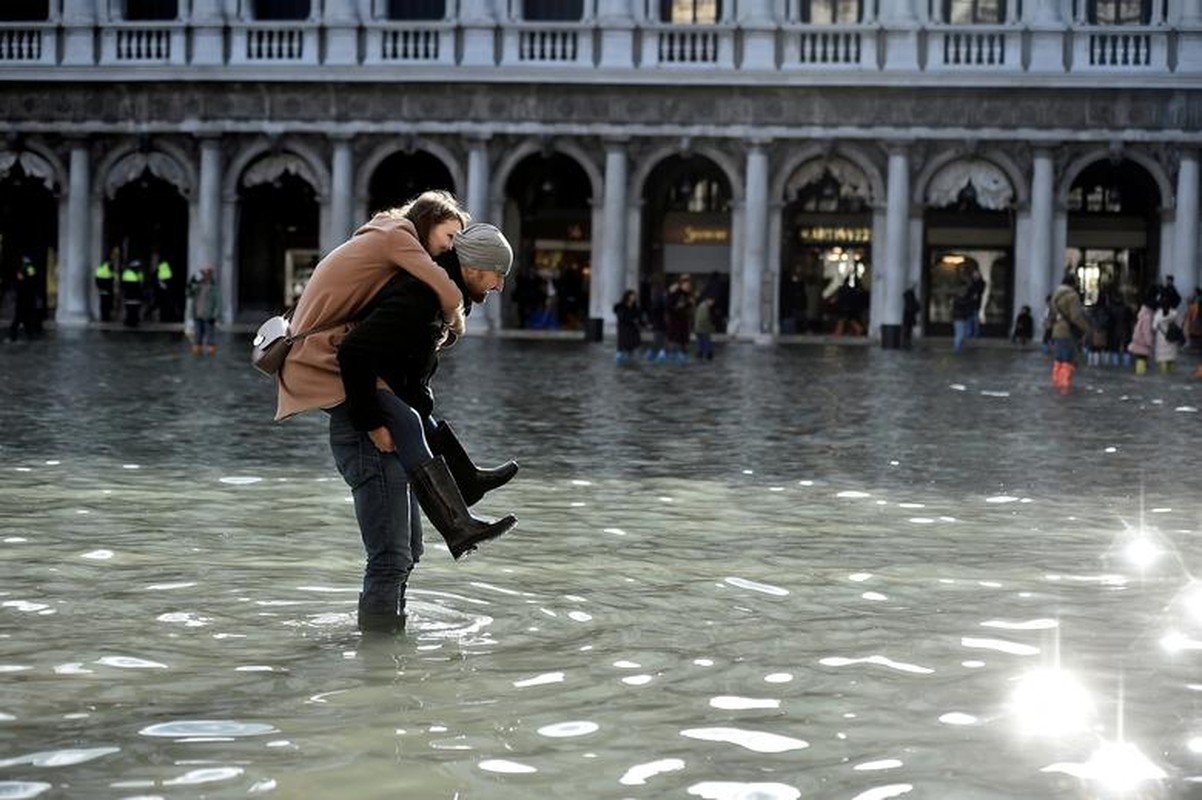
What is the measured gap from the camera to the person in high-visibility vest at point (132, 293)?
4778cm

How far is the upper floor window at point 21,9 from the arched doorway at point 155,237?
423 centimetres

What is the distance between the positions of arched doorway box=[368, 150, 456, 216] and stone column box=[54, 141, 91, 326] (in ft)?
19.6

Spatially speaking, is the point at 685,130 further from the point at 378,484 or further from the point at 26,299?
the point at 378,484

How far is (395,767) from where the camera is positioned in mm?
5715

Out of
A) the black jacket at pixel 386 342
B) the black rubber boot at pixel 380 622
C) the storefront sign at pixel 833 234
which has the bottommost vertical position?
the black rubber boot at pixel 380 622

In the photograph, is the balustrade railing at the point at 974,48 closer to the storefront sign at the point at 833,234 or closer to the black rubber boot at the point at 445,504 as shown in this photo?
the storefront sign at the point at 833,234

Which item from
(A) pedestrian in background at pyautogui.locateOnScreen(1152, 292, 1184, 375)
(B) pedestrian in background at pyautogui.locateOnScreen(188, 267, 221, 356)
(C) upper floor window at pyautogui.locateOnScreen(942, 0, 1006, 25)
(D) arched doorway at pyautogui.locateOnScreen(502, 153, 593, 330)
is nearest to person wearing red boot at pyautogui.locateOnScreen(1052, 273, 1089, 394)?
(A) pedestrian in background at pyautogui.locateOnScreen(1152, 292, 1184, 375)

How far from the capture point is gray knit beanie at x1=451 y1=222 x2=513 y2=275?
7.45m

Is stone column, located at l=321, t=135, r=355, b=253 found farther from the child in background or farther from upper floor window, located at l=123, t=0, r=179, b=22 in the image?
the child in background

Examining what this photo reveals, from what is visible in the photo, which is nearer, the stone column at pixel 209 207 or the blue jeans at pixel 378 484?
the blue jeans at pixel 378 484

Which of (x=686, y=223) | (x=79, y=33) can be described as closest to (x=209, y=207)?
(x=79, y=33)

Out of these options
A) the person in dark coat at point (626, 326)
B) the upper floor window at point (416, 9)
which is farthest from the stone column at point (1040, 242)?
the upper floor window at point (416, 9)

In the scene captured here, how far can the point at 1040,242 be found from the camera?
44.9m

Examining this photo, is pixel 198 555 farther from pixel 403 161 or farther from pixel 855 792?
pixel 403 161
